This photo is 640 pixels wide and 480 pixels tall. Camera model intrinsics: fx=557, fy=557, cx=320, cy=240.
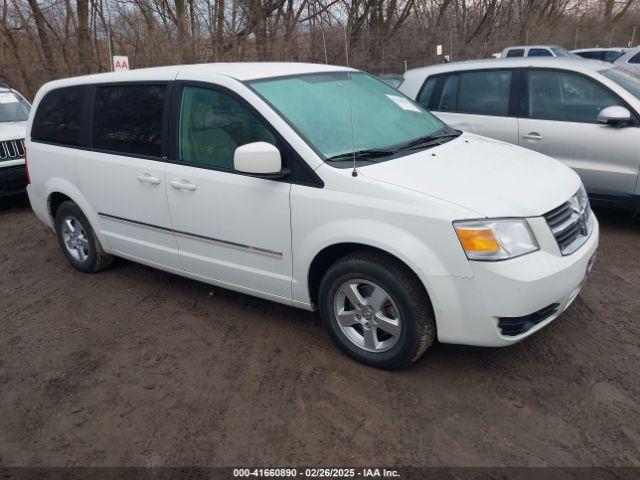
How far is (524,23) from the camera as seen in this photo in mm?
26938

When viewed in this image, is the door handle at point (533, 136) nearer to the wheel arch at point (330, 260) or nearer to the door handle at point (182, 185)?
the wheel arch at point (330, 260)

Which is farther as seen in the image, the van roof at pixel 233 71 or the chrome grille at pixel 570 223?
the van roof at pixel 233 71

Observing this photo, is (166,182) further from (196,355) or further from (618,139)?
(618,139)

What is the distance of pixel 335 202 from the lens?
3219 millimetres

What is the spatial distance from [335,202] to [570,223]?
1.37 metres

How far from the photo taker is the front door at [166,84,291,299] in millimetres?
3535

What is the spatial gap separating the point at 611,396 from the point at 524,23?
27.8 m

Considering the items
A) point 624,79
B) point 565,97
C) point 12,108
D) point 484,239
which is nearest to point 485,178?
point 484,239

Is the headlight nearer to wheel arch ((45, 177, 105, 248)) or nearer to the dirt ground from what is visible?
the dirt ground

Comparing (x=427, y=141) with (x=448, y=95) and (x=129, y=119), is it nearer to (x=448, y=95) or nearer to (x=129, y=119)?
(x=129, y=119)

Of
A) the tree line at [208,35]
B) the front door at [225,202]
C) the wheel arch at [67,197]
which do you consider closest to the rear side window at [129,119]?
the front door at [225,202]

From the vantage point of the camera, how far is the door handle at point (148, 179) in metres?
4.07

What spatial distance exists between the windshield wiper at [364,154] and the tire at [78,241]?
2.67m

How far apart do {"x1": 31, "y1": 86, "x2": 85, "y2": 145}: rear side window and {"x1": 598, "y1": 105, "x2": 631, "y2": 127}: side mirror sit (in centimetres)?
471
